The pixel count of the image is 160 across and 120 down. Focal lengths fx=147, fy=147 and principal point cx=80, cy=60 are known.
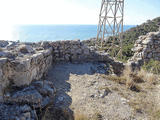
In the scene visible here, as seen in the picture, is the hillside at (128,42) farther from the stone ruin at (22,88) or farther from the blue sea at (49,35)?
the stone ruin at (22,88)

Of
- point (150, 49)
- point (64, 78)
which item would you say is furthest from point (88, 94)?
point (150, 49)

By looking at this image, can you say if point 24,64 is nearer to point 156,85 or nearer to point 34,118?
point 34,118

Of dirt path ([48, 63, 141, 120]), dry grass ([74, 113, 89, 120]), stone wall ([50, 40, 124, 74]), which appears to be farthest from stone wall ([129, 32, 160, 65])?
dry grass ([74, 113, 89, 120])

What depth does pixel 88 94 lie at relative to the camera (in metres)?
4.62

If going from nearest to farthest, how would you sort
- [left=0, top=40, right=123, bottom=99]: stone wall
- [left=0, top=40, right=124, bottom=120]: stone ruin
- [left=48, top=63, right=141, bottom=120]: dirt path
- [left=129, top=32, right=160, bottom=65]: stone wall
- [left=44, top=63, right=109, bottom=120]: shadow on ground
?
[left=0, top=40, right=124, bottom=120]: stone ruin
[left=44, top=63, right=109, bottom=120]: shadow on ground
[left=48, top=63, right=141, bottom=120]: dirt path
[left=0, top=40, right=123, bottom=99]: stone wall
[left=129, top=32, right=160, bottom=65]: stone wall

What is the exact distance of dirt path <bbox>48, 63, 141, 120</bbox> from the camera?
3.77 metres

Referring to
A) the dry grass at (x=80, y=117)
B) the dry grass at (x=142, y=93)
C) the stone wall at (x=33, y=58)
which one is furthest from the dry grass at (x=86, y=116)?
the stone wall at (x=33, y=58)

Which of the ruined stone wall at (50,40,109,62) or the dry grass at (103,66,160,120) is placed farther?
the ruined stone wall at (50,40,109,62)

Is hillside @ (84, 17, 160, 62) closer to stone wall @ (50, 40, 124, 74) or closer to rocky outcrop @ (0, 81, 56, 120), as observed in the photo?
stone wall @ (50, 40, 124, 74)

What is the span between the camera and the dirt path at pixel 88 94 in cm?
377

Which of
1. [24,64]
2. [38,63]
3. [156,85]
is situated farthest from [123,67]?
[24,64]

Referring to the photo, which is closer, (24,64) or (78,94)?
(24,64)

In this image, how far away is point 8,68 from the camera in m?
3.86

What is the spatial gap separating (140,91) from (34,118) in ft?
11.5
